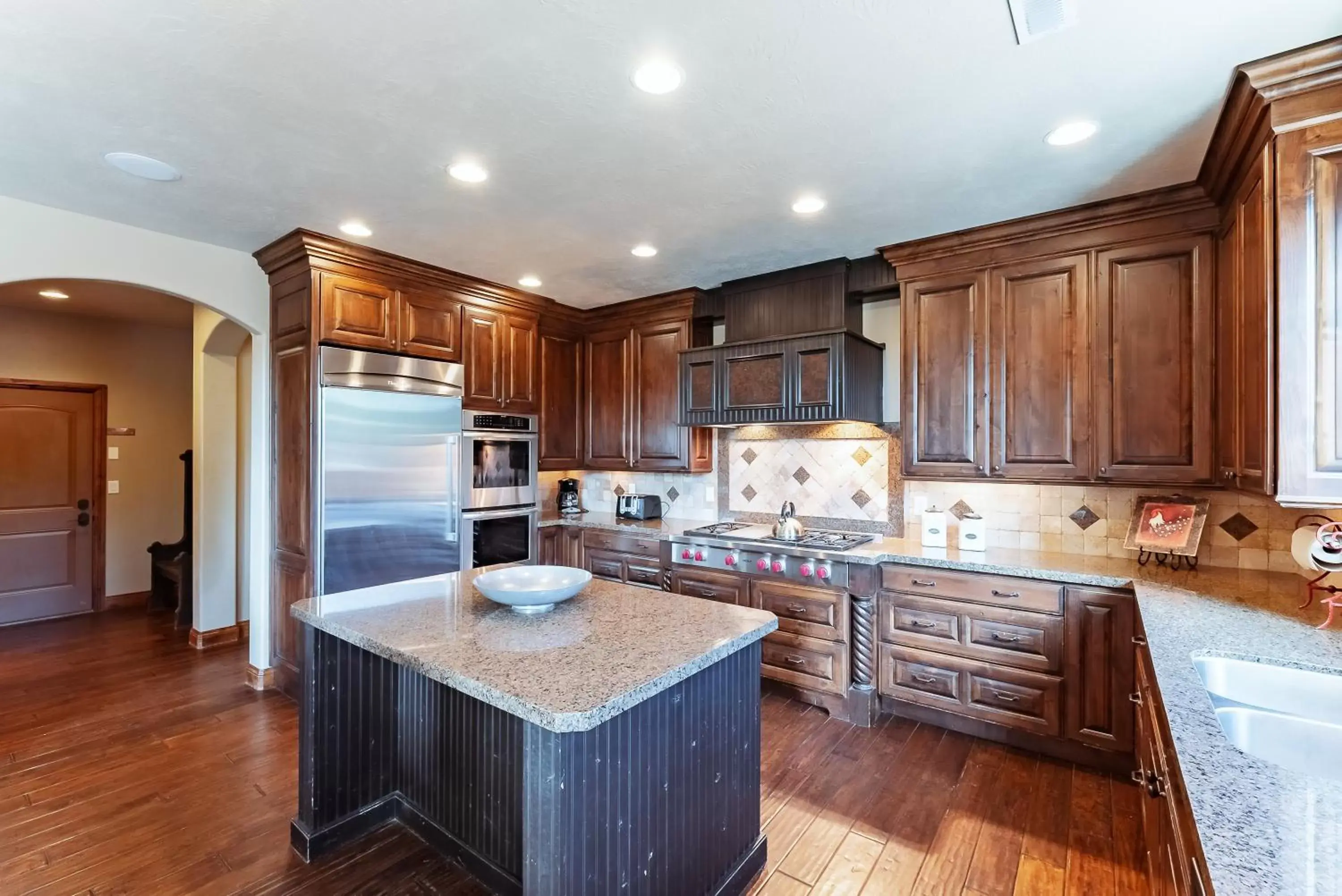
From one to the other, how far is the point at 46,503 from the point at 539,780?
634 centimetres

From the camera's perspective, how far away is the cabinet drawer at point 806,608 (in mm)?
3248

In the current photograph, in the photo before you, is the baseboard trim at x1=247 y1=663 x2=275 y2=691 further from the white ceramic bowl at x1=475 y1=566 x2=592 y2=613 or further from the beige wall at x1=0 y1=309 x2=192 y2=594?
the beige wall at x1=0 y1=309 x2=192 y2=594

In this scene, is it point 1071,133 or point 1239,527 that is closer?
point 1071,133

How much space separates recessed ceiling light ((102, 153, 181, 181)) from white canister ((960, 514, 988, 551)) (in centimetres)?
395

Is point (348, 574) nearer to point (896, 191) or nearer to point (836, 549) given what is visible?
point (836, 549)

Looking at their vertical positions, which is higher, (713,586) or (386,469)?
(386,469)

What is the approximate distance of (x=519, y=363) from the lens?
4457 mm

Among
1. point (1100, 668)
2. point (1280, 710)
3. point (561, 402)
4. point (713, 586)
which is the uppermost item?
point (561, 402)

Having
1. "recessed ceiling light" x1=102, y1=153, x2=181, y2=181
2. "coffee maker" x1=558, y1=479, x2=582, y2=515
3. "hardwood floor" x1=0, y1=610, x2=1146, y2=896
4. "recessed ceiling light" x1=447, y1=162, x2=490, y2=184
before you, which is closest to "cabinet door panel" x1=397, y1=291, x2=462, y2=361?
"recessed ceiling light" x1=102, y1=153, x2=181, y2=181

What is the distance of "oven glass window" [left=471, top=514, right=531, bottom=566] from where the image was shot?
4055 mm

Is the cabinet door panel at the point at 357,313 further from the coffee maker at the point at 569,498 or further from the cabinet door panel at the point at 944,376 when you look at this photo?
the cabinet door panel at the point at 944,376

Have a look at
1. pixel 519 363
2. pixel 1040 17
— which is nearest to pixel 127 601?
pixel 519 363

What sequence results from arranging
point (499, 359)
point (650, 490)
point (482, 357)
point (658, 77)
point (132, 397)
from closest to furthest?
point (658, 77)
point (482, 357)
point (499, 359)
point (650, 490)
point (132, 397)

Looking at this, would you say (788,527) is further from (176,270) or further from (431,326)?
(176,270)
